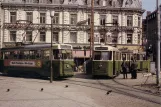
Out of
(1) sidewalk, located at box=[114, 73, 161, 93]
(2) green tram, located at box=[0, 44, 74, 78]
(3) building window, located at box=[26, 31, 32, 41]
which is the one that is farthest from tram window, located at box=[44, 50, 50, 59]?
(3) building window, located at box=[26, 31, 32, 41]

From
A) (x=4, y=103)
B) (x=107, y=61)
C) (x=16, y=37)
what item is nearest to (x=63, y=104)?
(x=4, y=103)

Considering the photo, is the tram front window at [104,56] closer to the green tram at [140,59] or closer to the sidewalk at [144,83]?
the sidewalk at [144,83]

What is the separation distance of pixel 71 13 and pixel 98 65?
2607cm

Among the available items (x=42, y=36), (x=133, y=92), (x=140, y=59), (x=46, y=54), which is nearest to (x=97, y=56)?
(x=46, y=54)

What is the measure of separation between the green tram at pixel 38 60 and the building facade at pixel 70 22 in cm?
1987

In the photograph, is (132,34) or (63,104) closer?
(63,104)

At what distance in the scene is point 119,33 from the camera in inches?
2060

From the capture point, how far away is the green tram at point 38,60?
2562 centimetres

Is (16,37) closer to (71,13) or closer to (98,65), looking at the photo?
(71,13)

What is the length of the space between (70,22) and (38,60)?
25.1 metres

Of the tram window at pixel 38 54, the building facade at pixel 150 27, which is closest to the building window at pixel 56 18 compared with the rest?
the tram window at pixel 38 54

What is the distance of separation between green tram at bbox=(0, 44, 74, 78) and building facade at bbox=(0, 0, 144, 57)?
19873 millimetres

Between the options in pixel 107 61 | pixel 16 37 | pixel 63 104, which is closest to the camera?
pixel 63 104

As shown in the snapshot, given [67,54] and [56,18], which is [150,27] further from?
[67,54]
